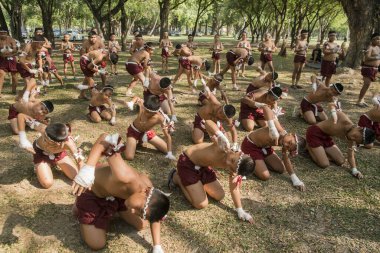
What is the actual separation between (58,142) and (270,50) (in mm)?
10619

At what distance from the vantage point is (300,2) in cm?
3006

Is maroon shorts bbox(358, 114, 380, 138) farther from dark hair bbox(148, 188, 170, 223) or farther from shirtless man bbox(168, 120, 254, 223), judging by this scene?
dark hair bbox(148, 188, 170, 223)

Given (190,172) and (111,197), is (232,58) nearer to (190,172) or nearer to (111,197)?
(190,172)

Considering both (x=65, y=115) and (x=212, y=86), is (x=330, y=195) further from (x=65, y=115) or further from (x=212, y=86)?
(x=65, y=115)

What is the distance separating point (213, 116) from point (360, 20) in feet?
37.1

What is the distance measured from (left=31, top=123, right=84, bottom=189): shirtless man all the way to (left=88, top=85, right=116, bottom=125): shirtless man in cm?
261

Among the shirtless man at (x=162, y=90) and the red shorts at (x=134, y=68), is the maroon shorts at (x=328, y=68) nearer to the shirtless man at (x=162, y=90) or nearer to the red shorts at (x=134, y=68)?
the shirtless man at (x=162, y=90)

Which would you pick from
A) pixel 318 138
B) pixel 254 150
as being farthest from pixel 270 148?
pixel 318 138

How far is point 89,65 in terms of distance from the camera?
31.3 feet

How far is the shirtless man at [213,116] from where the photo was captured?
6.18 meters

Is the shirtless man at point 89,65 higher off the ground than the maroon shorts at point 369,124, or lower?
higher

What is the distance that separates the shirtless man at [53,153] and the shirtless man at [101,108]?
2610 millimetres

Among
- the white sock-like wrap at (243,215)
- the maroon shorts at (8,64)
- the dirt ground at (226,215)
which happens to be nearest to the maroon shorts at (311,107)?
the dirt ground at (226,215)

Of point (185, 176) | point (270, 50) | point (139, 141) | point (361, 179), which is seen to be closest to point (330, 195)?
point (361, 179)
